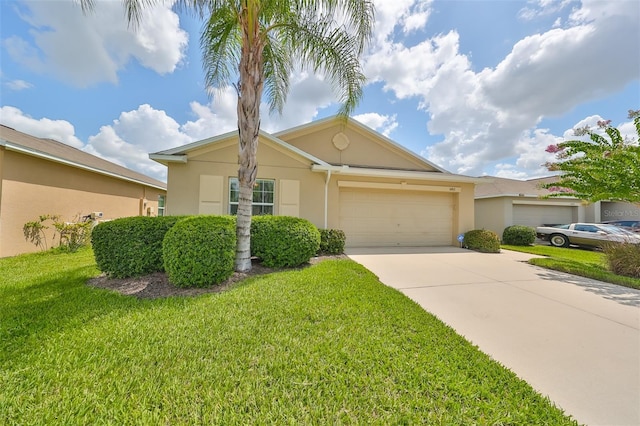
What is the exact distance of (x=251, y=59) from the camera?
17.1 feet

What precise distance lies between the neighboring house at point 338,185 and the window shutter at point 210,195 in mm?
32

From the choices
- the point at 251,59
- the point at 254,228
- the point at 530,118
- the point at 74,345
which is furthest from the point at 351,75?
the point at 530,118

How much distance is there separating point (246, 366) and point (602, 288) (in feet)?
25.4

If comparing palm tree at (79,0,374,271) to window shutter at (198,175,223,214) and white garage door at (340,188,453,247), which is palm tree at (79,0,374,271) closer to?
window shutter at (198,175,223,214)

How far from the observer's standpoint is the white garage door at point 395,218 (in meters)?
10.4

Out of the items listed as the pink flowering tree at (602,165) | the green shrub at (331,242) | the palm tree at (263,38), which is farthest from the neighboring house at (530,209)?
the palm tree at (263,38)

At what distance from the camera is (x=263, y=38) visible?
5.31 m

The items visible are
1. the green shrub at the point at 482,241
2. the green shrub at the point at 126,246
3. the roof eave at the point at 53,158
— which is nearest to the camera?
the green shrub at the point at 126,246

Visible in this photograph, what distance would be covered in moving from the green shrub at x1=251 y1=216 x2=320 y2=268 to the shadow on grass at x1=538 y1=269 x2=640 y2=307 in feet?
20.7

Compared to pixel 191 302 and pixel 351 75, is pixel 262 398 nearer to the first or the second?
pixel 191 302

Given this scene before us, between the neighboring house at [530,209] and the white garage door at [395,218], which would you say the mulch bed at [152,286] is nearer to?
the white garage door at [395,218]

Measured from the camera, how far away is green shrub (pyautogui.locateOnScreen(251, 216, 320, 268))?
600cm

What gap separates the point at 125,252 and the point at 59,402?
3760 mm

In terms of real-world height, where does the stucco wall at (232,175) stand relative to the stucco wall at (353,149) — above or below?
below
